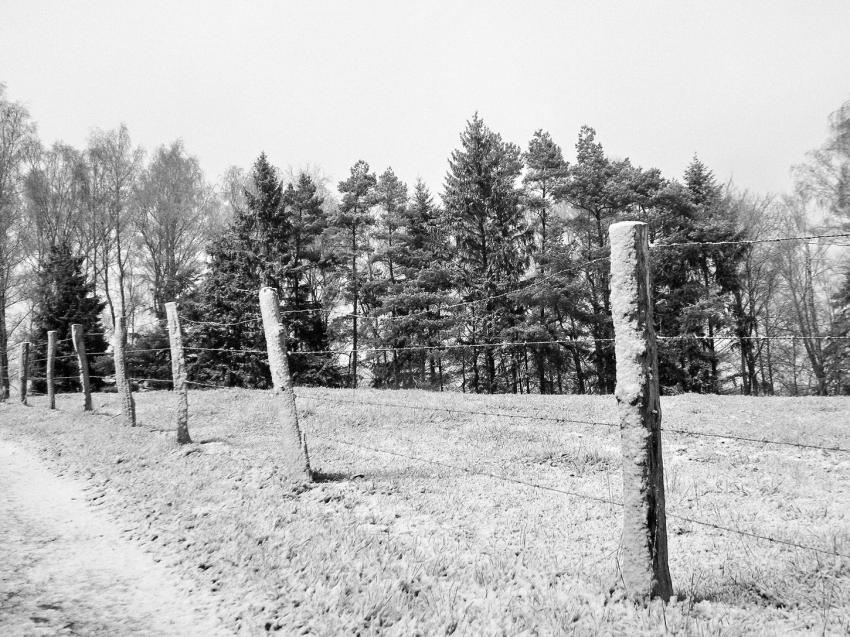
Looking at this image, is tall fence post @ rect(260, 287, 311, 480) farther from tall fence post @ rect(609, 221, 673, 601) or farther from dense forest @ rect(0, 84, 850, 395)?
dense forest @ rect(0, 84, 850, 395)

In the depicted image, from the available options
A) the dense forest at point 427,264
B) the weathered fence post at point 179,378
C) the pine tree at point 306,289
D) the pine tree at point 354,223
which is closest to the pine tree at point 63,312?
the dense forest at point 427,264

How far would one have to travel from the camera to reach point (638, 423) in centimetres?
328

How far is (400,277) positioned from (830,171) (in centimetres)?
2140

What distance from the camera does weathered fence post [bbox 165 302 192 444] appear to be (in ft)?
29.8

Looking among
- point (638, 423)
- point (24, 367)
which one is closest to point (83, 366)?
point (24, 367)

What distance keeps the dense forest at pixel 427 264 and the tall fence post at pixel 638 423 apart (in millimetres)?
18788

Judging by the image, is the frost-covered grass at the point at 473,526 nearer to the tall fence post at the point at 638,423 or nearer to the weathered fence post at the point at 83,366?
the tall fence post at the point at 638,423

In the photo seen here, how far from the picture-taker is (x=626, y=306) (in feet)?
11.2

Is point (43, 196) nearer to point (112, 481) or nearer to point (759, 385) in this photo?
point (112, 481)

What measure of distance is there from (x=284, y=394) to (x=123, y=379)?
7161 mm

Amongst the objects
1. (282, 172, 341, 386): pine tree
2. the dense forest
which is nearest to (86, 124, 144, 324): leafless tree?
the dense forest

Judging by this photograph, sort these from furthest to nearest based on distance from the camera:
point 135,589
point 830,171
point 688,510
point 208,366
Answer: point 208,366 < point 830,171 < point 688,510 < point 135,589

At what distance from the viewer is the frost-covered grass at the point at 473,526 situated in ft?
10.7

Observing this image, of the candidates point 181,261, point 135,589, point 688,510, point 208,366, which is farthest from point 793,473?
point 181,261
